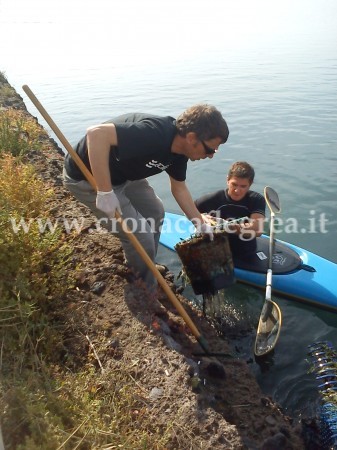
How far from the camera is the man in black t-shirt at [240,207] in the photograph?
5777 millimetres

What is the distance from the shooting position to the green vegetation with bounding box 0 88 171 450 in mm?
2268

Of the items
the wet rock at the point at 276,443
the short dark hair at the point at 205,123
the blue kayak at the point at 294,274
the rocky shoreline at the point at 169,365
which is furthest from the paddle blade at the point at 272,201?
the wet rock at the point at 276,443

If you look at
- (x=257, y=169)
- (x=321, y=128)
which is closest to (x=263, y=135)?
(x=321, y=128)

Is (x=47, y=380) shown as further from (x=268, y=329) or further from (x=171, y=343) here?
(x=268, y=329)

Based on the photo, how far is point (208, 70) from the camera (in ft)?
98.1

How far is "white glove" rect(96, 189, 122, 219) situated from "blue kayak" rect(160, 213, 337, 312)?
2.83 meters

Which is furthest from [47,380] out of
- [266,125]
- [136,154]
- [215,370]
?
[266,125]

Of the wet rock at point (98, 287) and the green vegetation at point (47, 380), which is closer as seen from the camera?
the green vegetation at point (47, 380)

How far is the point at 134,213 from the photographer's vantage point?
13.5 ft

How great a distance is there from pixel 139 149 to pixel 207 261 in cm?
164

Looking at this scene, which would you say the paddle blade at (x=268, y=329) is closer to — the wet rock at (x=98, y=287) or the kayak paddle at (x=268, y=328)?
the kayak paddle at (x=268, y=328)

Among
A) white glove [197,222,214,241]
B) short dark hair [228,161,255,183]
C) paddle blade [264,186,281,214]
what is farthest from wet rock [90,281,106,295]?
paddle blade [264,186,281,214]

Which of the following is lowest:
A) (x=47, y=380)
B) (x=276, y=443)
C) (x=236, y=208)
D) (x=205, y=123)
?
(x=276, y=443)

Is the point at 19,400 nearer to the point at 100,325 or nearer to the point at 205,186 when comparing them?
the point at 100,325
